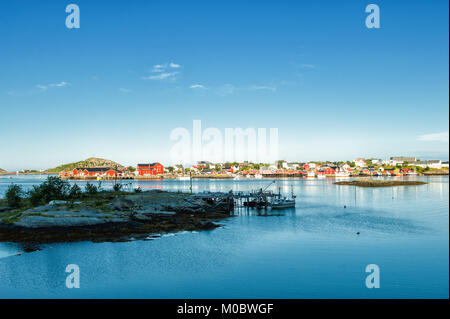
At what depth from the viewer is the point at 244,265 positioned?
22328mm

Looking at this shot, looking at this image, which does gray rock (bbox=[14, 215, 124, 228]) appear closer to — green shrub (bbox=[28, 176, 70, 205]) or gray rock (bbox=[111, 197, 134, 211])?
gray rock (bbox=[111, 197, 134, 211])

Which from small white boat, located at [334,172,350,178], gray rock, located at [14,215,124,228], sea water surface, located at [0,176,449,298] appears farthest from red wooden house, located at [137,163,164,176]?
gray rock, located at [14,215,124,228]

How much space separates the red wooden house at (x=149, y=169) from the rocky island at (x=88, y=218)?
141267 mm

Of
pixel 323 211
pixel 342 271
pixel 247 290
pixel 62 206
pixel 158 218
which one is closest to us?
pixel 247 290

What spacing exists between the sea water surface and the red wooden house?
157192mm

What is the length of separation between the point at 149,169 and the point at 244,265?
557 feet

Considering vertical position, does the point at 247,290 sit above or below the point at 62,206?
below

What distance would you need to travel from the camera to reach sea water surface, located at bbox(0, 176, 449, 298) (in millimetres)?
18016

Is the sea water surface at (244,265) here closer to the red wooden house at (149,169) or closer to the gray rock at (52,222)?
the gray rock at (52,222)

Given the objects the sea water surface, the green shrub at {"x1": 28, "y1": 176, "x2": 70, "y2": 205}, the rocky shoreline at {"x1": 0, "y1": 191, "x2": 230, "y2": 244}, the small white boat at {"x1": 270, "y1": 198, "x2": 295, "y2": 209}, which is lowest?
the sea water surface

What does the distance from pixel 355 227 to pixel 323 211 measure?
12.9m
